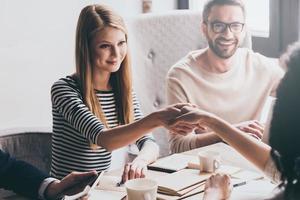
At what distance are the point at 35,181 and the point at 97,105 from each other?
432 millimetres

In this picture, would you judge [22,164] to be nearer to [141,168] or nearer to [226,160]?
[141,168]

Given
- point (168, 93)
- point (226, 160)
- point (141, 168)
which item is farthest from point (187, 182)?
point (168, 93)

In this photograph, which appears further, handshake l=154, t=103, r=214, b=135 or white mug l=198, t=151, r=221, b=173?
handshake l=154, t=103, r=214, b=135

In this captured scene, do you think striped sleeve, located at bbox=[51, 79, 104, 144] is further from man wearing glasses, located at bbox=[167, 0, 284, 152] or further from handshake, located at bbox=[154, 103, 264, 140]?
man wearing glasses, located at bbox=[167, 0, 284, 152]

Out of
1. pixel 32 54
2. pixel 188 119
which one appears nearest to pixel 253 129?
pixel 188 119

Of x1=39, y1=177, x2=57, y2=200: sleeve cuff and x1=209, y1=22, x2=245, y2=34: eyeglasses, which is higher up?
x1=209, y1=22, x2=245, y2=34: eyeglasses

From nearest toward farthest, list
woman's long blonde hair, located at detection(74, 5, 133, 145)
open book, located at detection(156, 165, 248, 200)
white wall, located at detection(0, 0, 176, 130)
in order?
1. open book, located at detection(156, 165, 248, 200)
2. woman's long blonde hair, located at detection(74, 5, 133, 145)
3. white wall, located at detection(0, 0, 176, 130)

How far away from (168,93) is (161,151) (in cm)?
50

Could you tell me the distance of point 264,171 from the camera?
152 cm

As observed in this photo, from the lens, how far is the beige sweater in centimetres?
235

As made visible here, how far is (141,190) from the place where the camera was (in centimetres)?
136

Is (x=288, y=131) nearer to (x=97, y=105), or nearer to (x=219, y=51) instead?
(x=97, y=105)

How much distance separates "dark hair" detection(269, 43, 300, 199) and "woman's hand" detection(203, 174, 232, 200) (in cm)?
33

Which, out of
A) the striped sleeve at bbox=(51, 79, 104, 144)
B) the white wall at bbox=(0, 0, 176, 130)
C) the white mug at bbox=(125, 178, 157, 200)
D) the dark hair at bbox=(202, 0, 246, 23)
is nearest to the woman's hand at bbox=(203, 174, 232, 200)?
the white mug at bbox=(125, 178, 157, 200)
